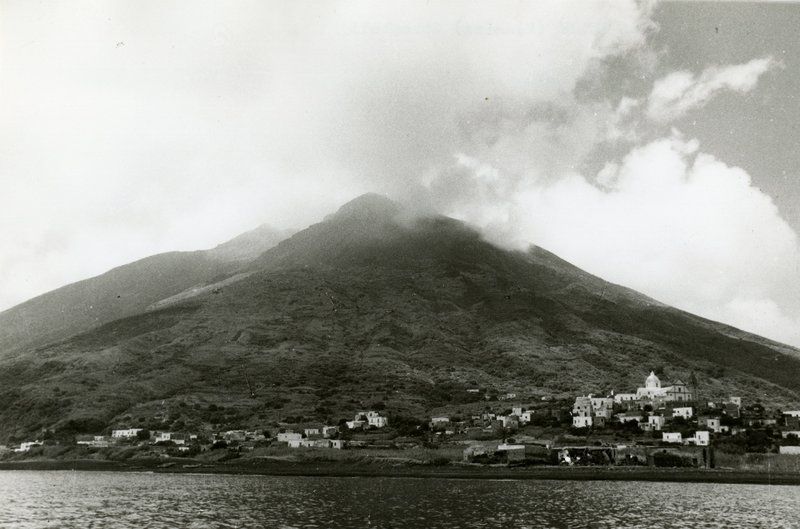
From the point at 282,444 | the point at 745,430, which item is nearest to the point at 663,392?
the point at 745,430

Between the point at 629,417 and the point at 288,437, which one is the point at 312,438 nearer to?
the point at 288,437

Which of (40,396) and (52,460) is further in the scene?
(40,396)

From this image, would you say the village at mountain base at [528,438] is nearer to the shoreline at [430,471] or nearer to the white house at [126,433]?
the white house at [126,433]

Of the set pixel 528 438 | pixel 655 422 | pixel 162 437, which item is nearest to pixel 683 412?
pixel 655 422

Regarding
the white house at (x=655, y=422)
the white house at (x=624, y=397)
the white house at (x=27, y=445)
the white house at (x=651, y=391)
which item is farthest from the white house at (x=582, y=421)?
the white house at (x=27, y=445)

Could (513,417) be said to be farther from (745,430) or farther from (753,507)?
(753,507)

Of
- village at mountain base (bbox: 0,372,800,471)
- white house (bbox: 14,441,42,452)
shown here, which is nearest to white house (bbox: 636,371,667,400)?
village at mountain base (bbox: 0,372,800,471)
